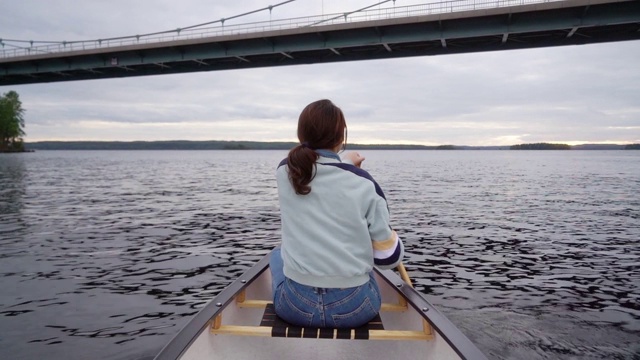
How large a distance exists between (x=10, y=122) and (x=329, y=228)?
12617 centimetres

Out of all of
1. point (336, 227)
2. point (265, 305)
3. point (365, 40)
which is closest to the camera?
point (336, 227)

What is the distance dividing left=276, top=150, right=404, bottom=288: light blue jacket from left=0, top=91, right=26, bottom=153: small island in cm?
12429

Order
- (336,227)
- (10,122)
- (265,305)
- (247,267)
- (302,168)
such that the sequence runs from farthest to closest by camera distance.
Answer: (10,122), (247,267), (265,305), (336,227), (302,168)

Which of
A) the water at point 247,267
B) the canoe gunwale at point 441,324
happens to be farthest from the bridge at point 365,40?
the canoe gunwale at point 441,324

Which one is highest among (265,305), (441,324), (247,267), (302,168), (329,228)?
(302,168)

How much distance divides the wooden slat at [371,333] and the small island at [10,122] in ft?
406

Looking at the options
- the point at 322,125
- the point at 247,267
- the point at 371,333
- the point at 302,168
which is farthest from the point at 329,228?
the point at 247,267

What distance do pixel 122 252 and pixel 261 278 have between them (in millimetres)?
7515

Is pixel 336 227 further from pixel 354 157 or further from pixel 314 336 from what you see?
pixel 314 336

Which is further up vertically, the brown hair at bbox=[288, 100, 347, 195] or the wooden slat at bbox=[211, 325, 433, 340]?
the brown hair at bbox=[288, 100, 347, 195]

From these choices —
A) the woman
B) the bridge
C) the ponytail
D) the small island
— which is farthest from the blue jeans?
the small island

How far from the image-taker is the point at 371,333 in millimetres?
3307

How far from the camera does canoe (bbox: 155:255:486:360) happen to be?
128 inches

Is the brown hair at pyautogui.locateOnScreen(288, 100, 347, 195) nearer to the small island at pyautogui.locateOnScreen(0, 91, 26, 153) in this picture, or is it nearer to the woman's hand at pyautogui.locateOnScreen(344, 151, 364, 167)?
the woman's hand at pyautogui.locateOnScreen(344, 151, 364, 167)
